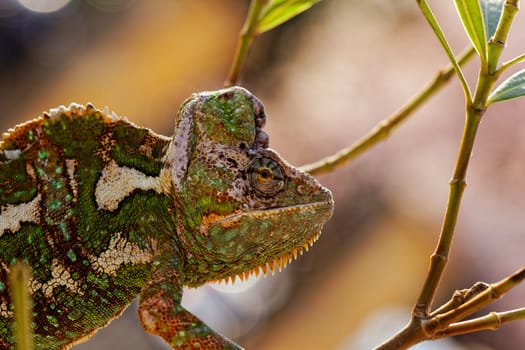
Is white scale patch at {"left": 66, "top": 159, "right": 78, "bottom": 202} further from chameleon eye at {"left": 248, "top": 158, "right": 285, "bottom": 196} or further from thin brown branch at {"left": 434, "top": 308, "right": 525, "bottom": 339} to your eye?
thin brown branch at {"left": 434, "top": 308, "right": 525, "bottom": 339}

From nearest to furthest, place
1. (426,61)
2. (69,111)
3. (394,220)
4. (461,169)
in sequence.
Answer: (461,169) < (69,111) < (394,220) < (426,61)

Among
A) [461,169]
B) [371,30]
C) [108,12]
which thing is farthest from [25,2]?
[461,169]

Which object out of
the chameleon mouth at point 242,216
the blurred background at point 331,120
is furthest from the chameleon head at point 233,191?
the blurred background at point 331,120

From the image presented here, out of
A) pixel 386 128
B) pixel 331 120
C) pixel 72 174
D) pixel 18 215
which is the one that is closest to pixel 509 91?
pixel 386 128

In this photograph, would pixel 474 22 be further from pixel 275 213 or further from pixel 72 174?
pixel 72 174

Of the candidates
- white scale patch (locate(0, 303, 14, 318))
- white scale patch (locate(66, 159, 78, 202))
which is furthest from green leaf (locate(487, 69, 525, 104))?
white scale patch (locate(0, 303, 14, 318))

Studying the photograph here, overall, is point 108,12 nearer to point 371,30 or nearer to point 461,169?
point 371,30
